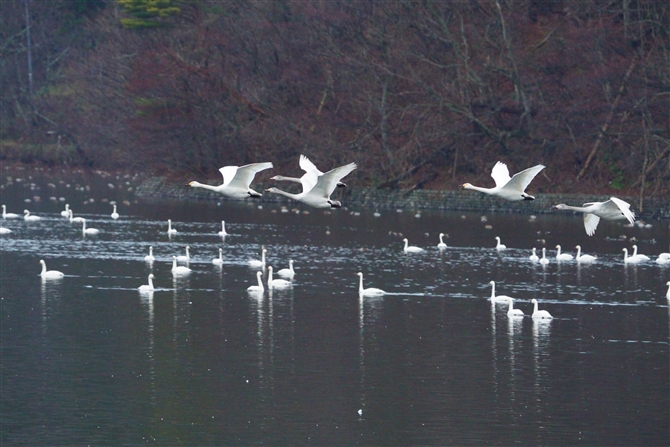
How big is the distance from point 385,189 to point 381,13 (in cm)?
939

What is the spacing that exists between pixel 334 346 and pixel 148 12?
4829 centimetres

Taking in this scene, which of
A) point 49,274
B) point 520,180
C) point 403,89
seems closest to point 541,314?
point 520,180

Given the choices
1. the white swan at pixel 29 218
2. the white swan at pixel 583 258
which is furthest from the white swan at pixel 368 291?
the white swan at pixel 29 218

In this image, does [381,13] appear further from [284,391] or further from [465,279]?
[284,391]

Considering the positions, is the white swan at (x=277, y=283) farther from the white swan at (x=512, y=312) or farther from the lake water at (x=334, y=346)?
the white swan at (x=512, y=312)

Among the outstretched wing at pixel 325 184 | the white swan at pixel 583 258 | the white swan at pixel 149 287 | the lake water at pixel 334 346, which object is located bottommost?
the lake water at pixel 334 346

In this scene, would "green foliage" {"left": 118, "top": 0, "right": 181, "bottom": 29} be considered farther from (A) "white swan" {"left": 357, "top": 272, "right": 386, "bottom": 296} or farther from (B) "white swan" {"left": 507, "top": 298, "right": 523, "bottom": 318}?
(B) "white swan" {"left": 507, "top": 298, "right": 523, "bottom": 318}

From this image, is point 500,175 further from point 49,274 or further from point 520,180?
point 49,274

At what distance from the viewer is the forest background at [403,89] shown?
59250 millimetres

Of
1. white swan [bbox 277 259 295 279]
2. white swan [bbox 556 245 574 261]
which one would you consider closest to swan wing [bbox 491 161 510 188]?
white swan [bbox 277 259 295 279]

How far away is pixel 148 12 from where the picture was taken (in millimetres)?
75188

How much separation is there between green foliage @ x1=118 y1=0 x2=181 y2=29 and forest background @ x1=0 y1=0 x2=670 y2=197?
0.42 ft

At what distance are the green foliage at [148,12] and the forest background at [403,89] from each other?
0.13m

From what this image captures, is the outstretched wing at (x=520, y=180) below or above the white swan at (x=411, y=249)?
above
